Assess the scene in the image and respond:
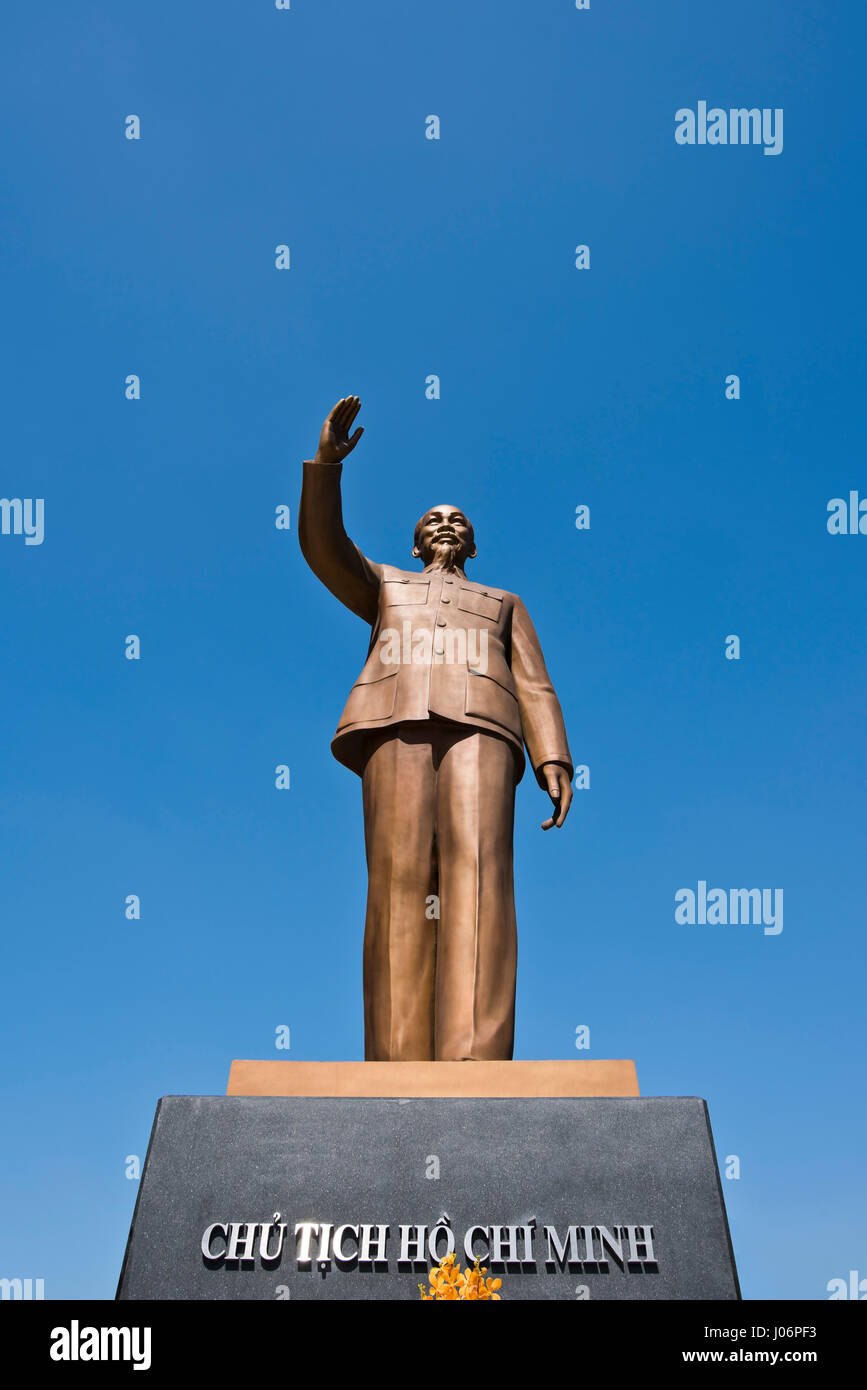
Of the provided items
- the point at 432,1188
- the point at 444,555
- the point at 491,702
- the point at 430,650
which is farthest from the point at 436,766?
the point at 432,1188

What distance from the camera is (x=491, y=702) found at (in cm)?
708

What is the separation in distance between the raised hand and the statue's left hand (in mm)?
2160

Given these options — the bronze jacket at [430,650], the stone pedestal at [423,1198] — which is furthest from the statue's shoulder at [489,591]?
the stone pedestal at [423,1198]

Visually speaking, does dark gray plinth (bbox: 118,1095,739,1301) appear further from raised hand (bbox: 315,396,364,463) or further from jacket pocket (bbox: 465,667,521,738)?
raised hand (bbox: 315,396,364,463)

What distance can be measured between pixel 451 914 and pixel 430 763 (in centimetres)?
87

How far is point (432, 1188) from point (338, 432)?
4.25m

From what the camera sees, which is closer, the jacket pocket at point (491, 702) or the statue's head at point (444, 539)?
the jacket pocket at point (491, 702)

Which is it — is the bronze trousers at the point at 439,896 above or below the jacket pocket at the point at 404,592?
below

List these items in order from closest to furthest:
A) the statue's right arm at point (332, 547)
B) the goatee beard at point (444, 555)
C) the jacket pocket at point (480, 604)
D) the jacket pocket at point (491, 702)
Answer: the jacket pocket at point (491, 702) → the statue's right arm at point (332, 547) → the jacket pocket at point (480, 604) → the goatee beard at point (444, 555)

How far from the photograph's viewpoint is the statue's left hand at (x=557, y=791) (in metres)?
7.16

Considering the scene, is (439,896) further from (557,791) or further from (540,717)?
(540,717)

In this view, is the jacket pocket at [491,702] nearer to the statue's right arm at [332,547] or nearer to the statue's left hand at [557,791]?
the statue's left hand at [557,791]
